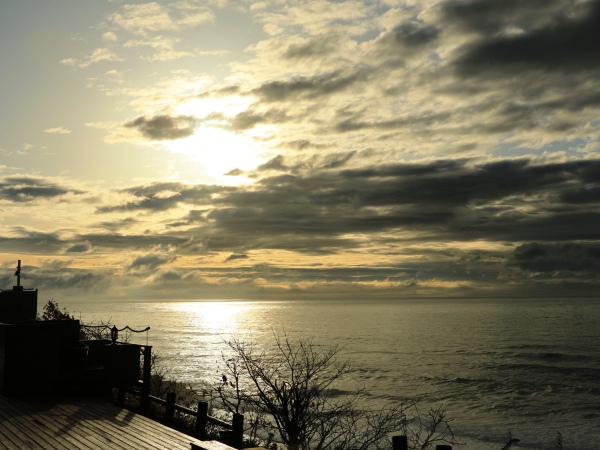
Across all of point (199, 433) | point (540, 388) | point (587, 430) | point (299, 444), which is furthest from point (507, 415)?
point (199, 433)

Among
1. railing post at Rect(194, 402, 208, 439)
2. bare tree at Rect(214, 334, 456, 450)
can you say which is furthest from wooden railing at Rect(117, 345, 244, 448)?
bare tree at Rect(214, 334, 456, 450)

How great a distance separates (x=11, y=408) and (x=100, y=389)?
2.57 meters

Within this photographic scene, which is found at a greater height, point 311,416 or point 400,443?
point 400,443

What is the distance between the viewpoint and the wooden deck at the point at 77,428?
389 inches

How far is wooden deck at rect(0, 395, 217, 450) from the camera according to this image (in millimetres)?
9883

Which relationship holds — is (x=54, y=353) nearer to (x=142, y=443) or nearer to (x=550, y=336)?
(x=142, y=443)

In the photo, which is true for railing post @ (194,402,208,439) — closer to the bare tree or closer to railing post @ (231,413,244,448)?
railing post @ (231,413,244,448)

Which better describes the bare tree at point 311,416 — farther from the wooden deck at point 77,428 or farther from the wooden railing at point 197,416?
the wooden deck at point 77,428

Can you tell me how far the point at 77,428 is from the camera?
11172mm

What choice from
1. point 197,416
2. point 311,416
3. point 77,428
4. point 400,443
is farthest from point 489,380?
point 400,443

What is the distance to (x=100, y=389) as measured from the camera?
1547 cm

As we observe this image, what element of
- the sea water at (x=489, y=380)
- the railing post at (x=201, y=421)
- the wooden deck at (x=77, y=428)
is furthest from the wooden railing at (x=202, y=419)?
the sea water at (x=489, y=380)

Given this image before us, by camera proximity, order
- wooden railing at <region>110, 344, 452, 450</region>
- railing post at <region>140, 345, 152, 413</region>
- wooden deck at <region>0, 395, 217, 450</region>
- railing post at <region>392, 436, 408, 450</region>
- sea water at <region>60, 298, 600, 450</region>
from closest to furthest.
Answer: railing post at <region>392, 436, 408, 450</region> → wooden deck at <region>0, 395, 217, 450</region> → wooden railing at <region>110, 344, 452, 450</region> → railing post at <region>140, 345, 152, 413</region> → sea water at <region>60, 298, 600, 450</region>

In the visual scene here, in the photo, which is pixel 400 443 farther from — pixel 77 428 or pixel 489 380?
pixel 489 380
